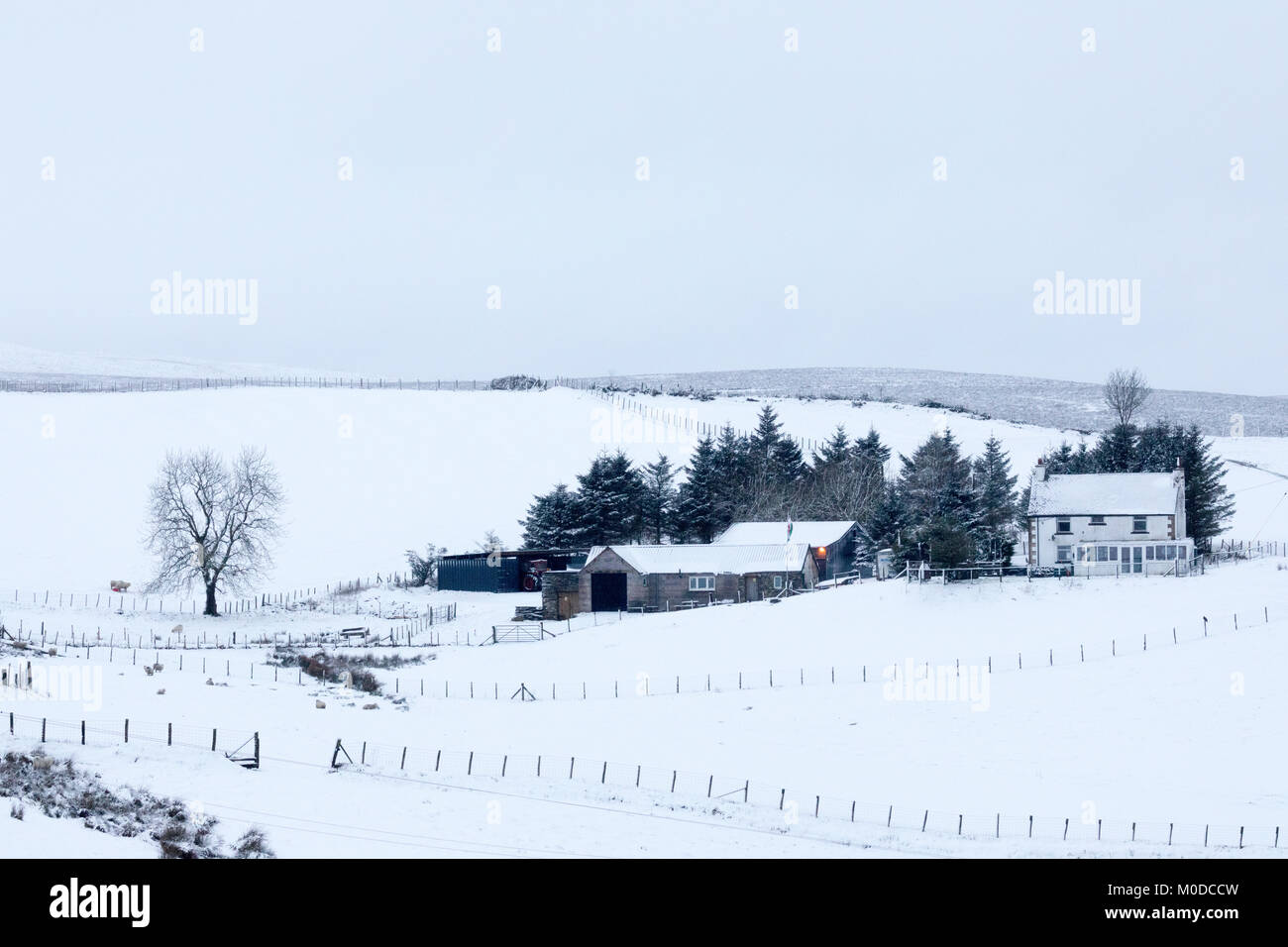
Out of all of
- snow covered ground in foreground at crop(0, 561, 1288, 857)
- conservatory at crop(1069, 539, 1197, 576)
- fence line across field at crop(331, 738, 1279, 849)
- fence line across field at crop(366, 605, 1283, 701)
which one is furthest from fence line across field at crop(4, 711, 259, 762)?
conservatory at crop(1069, 539, 1197, 576)

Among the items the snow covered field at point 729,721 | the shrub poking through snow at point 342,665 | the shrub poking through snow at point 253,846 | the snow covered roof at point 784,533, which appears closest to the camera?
the shrub poking through snow at point 253,846

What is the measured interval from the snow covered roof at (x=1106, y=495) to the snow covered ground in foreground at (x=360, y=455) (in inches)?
894

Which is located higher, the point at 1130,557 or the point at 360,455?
the point at 360,455

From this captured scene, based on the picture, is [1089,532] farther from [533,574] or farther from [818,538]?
[533,574]

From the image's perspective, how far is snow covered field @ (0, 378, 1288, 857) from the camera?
32312 millimetres

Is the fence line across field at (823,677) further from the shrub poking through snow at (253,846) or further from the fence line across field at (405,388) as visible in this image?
the fence line across field at (405,388)

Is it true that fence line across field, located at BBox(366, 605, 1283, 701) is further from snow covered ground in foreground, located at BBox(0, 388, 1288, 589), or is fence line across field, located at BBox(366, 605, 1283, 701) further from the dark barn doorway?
snow covered ground in foreground, located at BBox(0, 388, 1288, 589)

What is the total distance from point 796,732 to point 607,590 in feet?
94.3

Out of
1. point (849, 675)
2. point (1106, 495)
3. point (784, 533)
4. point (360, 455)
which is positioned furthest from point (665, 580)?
point (360, 455)

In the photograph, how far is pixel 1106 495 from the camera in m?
66.0

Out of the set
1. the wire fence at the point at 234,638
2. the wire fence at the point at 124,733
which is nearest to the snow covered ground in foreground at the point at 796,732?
the wire fence at the point at 124,733

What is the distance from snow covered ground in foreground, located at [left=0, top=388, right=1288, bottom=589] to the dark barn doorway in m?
18.6

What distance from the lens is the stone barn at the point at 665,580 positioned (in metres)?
70.1
